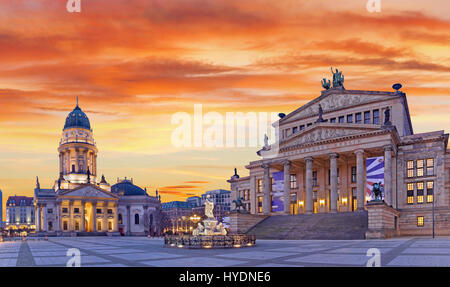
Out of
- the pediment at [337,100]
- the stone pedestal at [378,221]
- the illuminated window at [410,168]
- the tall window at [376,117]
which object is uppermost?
the pediment at [337,100]

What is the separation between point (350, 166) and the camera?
6650cm

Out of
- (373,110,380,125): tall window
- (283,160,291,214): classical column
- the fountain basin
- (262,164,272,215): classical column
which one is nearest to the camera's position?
the fountain basin

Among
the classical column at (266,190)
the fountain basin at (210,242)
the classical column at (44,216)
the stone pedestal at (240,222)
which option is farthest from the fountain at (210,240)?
the classical column at (44,216)

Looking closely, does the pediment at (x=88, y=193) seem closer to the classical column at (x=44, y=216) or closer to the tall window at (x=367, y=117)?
the classical column at (x=44, y=216)

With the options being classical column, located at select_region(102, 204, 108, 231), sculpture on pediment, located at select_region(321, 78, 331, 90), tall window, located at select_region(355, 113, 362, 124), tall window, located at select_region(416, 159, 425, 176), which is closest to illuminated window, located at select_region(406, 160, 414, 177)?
tall window, located at select_region(416, 159, 425, 176)

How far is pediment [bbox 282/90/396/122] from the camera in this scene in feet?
220

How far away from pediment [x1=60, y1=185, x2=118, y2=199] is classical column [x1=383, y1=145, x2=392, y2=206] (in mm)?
100085

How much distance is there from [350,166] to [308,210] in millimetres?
11464

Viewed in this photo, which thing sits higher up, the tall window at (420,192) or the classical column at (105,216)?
the tall window at (420,192)

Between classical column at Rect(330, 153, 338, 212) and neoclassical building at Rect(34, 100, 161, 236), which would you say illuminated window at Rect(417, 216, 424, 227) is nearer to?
classical column at Rect(330, 153, 338, 212)

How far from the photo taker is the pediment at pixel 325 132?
59156mm

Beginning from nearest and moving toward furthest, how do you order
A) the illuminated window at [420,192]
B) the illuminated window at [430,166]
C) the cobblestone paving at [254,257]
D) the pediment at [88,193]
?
the cobblestone paving at [254,257], the illuminated window at [430,166], the illuminated window at [420,192], the pediment at [88,193]

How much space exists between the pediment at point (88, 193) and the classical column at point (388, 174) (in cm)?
10009
